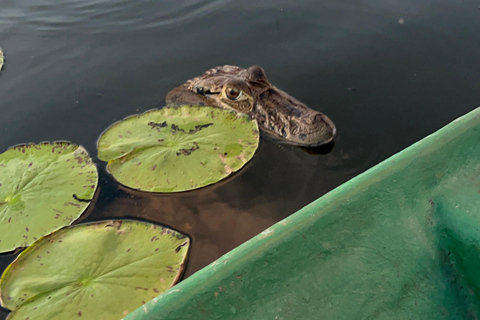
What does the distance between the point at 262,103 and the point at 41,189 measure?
1539 mm

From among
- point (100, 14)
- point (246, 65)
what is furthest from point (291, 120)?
point (100, 14)

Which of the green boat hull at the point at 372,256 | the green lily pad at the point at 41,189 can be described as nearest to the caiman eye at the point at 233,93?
the green lily pad at the point at 41,189

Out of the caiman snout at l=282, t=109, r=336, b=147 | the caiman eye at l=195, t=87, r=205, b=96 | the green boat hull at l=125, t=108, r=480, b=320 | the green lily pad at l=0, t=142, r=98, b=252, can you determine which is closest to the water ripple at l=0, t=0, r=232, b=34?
the caiman eye at l=195, t=87, r=205, b=96

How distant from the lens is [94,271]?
5.16 ft

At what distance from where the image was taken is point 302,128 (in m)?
2.29

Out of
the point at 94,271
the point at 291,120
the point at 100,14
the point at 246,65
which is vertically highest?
the point at 100,14

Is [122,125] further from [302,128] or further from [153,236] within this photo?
[302,128]

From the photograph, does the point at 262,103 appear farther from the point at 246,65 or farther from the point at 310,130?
the point at 246,65

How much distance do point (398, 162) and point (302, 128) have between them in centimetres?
115

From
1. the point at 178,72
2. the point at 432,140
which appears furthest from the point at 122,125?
the point at 432,140

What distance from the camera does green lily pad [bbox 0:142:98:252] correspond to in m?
1.76

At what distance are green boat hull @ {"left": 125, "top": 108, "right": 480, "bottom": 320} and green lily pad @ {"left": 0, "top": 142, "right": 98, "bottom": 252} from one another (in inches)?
47.1

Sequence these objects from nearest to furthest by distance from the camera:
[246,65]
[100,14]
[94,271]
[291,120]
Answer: [94,271] → [291,120] → [246,65] → [100,14]

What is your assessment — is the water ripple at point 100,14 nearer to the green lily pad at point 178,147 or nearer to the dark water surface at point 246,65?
the dark water surface at point 246,65
